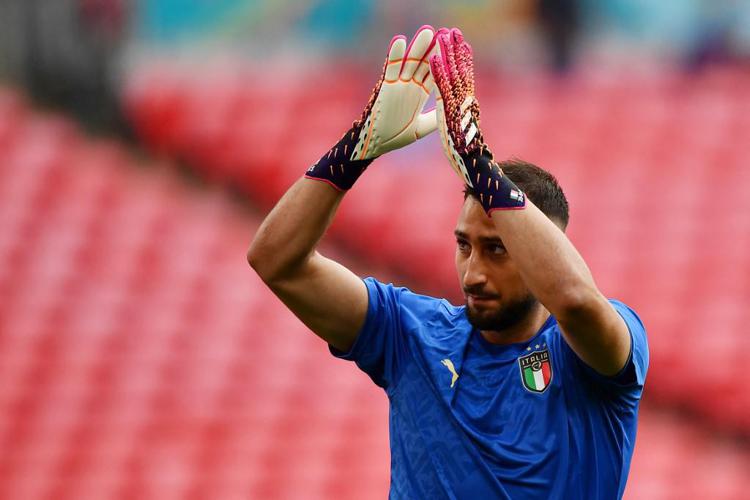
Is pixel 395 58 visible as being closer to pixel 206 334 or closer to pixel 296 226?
pixel 296 226

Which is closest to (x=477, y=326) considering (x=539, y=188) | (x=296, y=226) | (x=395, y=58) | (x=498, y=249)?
(x=498, y=249)

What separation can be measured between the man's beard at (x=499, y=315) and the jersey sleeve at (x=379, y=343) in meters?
0.22

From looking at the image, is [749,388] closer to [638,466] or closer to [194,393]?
[638,466]

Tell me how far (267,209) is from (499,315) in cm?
565

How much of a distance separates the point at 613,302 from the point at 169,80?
6.53m

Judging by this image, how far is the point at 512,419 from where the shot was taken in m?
2.31

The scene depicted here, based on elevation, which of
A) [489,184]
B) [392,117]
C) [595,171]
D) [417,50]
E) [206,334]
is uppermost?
[595,171]

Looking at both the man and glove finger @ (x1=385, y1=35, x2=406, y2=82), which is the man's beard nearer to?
the man

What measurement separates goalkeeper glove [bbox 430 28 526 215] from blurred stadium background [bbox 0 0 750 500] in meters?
4.00

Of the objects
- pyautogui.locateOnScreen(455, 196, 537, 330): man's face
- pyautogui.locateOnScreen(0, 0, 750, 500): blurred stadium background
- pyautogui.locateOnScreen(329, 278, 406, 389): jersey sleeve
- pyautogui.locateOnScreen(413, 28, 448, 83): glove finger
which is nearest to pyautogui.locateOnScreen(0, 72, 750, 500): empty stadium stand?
pyautogui.locateOnScreen(0, 0, 750, 500): blurred stadium background

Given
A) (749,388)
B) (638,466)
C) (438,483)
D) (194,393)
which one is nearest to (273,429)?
(194,393)

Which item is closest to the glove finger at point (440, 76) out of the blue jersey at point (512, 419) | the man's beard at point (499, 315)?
the man's beard at point (499, 315)

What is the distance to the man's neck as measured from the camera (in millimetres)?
2412

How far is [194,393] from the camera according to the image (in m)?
6.70
